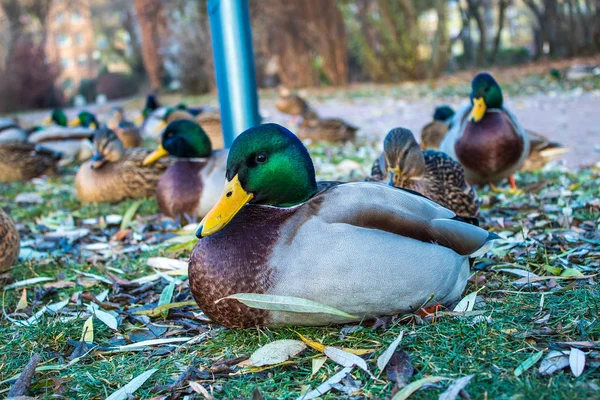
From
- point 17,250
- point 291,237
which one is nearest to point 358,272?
point 291,237

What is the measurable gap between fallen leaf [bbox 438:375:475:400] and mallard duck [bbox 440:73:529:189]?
2.69 metres

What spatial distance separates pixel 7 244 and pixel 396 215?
2030mm

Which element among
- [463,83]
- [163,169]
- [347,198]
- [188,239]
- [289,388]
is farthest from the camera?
[463,83]

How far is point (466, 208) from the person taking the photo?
3.41 m

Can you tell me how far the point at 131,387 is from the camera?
1.94 m

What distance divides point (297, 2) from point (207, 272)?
1461 centimetres

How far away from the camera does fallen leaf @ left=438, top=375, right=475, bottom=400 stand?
1701 mm

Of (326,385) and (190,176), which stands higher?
(190,176)

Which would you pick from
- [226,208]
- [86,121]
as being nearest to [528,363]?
[226,208]

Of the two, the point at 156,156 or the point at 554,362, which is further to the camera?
the point at 156,156

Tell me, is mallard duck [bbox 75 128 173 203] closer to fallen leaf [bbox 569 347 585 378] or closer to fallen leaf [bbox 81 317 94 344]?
fallen leaf [bbox 81 317 94 344]

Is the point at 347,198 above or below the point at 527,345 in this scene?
above

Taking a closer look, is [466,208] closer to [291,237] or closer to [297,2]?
[291,237]

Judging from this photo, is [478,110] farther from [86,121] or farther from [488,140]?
→ [86,121]
